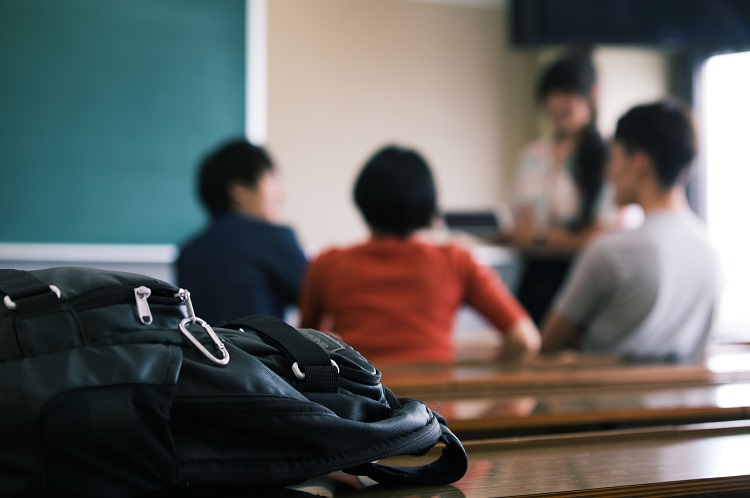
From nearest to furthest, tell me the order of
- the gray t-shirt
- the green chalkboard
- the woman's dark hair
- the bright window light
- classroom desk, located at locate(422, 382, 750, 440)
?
classroom desk, located at locate(422, 382, 750, 440), the gray t-shirt, the woman's dark hair, the green chalkboard, the bright window light

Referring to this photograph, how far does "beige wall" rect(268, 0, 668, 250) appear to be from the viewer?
502cm

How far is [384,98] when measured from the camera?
530 centimetres

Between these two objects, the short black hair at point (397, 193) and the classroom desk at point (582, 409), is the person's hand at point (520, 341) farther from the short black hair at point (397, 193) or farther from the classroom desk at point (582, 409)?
the classroom desk at point (582, 409)

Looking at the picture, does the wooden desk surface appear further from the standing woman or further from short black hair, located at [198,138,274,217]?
the standing woman

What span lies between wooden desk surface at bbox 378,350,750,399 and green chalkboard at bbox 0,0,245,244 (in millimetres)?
2860

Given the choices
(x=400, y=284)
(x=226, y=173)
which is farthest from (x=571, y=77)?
(x=400, y=284)

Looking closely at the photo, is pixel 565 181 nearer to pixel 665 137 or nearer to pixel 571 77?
pixel 571 77

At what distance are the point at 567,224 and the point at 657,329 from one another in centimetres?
133

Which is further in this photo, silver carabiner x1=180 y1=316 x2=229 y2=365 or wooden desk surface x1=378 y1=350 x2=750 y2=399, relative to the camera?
wooden desk surface x1=378 y1=350 x2=750 y2=399

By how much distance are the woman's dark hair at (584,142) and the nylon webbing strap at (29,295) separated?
9.46 ft

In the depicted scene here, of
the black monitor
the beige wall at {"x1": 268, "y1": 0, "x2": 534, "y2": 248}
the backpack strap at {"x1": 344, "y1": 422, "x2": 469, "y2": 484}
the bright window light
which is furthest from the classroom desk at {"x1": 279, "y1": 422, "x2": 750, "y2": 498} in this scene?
the bright window light

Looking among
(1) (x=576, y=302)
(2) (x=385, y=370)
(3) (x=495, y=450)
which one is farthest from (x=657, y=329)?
(3) (x=495, y=450)

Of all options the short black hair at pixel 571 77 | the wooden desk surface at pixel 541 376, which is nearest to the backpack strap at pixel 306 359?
the wooden desk surface at pixel 541 376

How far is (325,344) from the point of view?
2.37 ft
